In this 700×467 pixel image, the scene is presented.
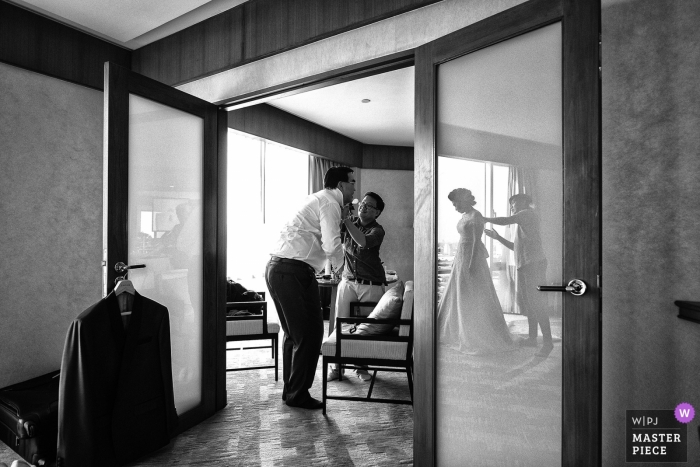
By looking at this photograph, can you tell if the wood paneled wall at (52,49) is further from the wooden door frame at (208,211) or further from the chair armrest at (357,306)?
the chair armrest at (357,306)

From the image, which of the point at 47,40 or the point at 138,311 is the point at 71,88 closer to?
the point at 47,40

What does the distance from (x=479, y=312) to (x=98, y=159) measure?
3.18 metres

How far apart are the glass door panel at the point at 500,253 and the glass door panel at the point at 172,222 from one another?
5.38 ft

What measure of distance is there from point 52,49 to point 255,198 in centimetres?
308

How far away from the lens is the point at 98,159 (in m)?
3.67

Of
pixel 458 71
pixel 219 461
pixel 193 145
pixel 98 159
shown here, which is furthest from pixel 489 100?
pixel 98 159

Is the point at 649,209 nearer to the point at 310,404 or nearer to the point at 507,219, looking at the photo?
the point at 507,219

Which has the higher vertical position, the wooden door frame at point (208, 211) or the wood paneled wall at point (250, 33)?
the wood paneled wall at point (250, 33)

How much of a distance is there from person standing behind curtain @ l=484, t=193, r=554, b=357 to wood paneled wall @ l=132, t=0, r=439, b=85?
3.89 feet

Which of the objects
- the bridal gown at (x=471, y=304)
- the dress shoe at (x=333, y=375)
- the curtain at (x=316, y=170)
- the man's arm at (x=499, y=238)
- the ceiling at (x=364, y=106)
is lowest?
the dress shoe at (x=333, y=375)

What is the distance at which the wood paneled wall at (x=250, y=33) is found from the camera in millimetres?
2566

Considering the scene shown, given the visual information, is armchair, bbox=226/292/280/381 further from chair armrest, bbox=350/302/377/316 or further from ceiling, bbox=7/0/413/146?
ceiling, bbox=7/0/413/146

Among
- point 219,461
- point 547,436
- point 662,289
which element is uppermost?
point 662,289

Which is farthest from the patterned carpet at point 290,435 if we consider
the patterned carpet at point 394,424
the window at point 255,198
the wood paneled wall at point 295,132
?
the wood paneled wall at point 295,132
